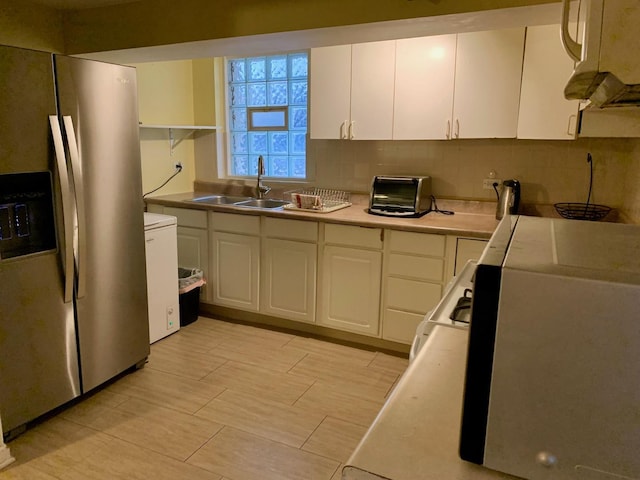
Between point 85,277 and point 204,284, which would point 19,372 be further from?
point 204,284

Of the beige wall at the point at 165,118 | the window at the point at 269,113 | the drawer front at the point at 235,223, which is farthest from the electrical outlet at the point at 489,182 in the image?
the beige wall at the point at 165,118

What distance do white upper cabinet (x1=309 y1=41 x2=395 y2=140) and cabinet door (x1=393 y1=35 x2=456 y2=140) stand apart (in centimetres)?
7

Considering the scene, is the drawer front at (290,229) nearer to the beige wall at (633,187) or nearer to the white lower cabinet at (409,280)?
the white lower cabinet at (409,280)

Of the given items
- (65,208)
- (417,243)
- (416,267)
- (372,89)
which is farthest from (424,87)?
(65,208)

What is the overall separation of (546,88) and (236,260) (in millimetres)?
2398

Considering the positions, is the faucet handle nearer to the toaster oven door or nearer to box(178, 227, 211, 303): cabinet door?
box(178, 227, 211, 303): cabinet door

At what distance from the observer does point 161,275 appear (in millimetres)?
3285

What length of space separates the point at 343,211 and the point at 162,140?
5.77ft

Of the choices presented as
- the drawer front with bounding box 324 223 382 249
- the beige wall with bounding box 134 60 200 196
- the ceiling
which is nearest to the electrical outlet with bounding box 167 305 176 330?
the beige wall with bounding box 134 60 200 196

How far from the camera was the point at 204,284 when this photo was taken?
3811 mm

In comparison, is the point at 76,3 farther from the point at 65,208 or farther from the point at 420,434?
the point at 420,434

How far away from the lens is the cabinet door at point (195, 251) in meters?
3.76

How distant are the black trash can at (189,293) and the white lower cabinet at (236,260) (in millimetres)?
132

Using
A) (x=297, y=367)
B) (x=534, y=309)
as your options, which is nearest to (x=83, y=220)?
(x=297, y=367)
